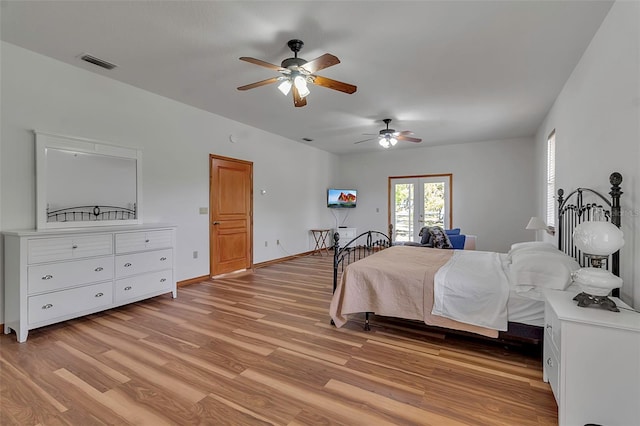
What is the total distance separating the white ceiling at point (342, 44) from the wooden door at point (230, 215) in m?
1.24

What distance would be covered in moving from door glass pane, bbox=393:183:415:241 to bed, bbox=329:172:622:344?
4.60 meters

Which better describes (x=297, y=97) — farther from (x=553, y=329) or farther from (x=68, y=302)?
(x=68, y=302)

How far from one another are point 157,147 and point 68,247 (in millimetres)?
1800

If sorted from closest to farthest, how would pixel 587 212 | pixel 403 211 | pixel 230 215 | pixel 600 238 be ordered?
pixel 600 238, pixel 587 212, pixel 230 215, pixel 403 211

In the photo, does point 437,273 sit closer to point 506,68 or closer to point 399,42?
point 399,42

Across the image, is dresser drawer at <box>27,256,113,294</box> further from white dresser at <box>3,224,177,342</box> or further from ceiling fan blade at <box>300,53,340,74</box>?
ceiling fan blade at <box>300,53,340,74</box>

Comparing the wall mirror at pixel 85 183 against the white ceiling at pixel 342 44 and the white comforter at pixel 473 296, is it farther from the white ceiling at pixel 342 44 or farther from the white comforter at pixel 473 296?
the white comforter at pixel 473 296

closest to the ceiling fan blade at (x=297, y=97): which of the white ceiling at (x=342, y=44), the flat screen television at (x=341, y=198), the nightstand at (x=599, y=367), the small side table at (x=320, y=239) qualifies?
the white ceiling at (x=342, y=44)

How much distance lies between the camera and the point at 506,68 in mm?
3344

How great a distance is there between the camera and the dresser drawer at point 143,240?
3.55 meters

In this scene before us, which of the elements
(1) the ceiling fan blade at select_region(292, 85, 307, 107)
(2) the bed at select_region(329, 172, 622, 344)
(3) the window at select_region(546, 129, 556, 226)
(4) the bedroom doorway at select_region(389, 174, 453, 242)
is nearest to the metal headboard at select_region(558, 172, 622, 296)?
(2) the bed at select_region(329, 172, 622, 344)

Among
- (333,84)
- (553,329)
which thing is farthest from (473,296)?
(333,84)

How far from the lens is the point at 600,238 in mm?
1717

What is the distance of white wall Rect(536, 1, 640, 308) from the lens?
6.34 ft
